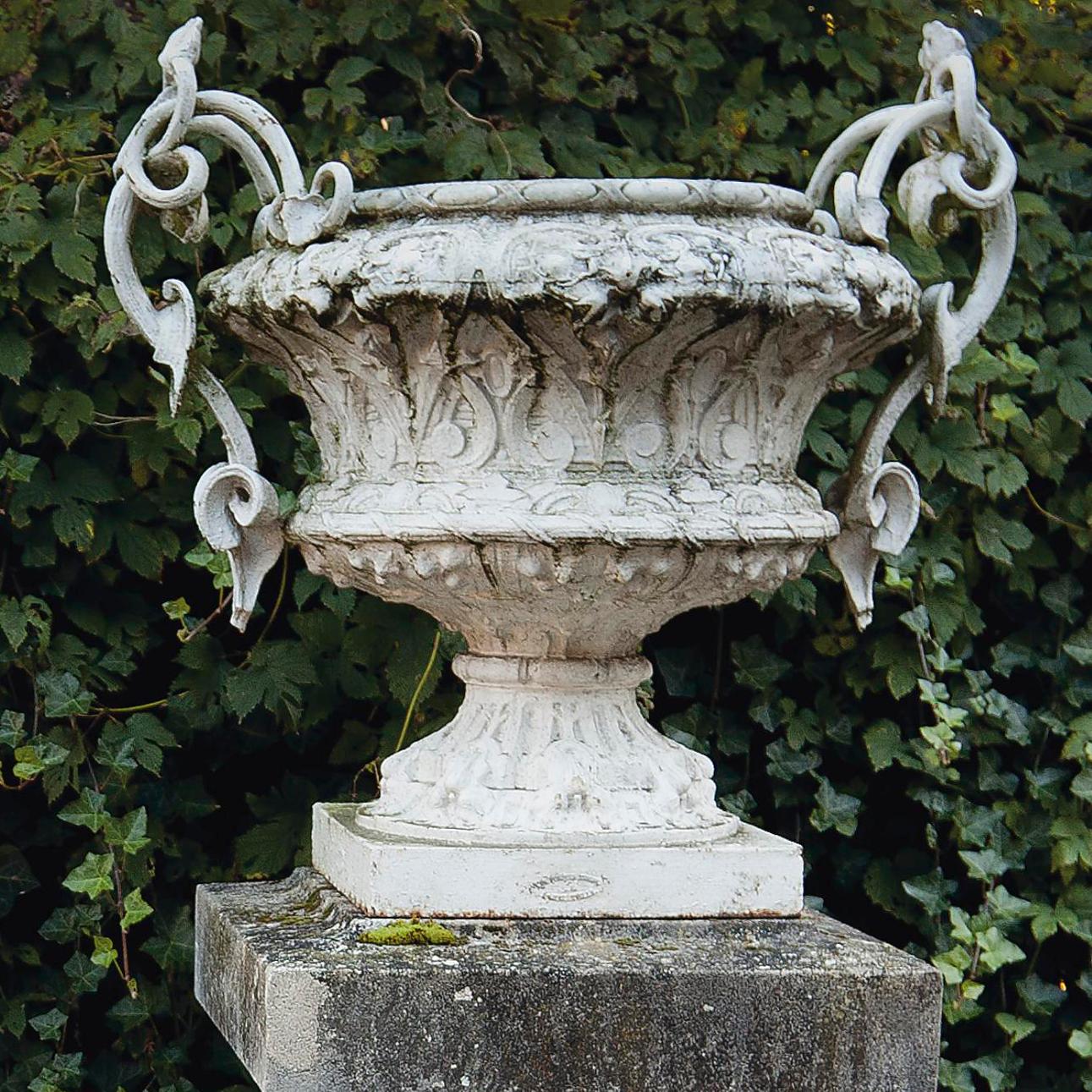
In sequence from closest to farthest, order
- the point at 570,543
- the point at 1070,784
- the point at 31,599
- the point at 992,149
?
the point at 570,543
the point at 992,149
the point at 31,599
the point at 1070,784

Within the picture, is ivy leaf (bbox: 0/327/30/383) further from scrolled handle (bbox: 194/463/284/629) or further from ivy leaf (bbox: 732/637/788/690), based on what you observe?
ivy leaf (bbox: 732/637/788/690)

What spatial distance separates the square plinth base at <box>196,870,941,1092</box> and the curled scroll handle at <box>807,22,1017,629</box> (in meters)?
0.52

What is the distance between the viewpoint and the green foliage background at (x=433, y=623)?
2.75 m

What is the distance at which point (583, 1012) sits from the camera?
1907 mm

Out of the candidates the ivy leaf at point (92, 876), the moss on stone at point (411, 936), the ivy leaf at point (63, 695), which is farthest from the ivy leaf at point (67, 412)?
the moss on stone at point (411, 936)

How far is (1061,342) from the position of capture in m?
3.10

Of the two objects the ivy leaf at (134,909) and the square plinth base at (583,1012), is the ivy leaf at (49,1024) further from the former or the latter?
the square plinth base at (583,1012)

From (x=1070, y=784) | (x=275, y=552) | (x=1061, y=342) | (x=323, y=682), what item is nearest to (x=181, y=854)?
(x=323, y=682)

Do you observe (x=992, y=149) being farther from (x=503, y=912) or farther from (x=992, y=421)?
(x=503, y=912)

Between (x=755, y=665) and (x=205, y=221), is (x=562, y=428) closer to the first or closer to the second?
(x=205, y=221)

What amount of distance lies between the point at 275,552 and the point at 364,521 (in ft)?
0.87

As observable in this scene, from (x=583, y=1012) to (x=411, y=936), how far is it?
0.21 metres

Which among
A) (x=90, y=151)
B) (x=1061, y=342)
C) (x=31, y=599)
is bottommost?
(x=31, y=599)

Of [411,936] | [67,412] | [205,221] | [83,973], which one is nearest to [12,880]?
[83,973]
